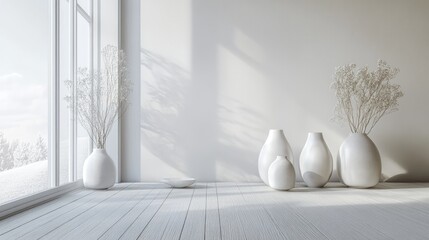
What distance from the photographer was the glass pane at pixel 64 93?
3616 mm

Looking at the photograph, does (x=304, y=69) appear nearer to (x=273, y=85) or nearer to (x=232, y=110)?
(x=273, y=85)

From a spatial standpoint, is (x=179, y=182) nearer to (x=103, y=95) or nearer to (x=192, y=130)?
(x=192, y=130)

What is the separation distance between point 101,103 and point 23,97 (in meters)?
1.33

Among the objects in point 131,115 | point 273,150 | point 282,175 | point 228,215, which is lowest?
point 228,215

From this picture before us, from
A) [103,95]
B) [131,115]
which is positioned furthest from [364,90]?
[103,95]

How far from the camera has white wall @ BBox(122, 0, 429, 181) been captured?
4.42 meters

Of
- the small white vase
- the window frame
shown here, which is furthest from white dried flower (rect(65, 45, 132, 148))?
the small white vase

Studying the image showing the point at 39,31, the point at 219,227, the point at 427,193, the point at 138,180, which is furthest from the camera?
the point at 138,180

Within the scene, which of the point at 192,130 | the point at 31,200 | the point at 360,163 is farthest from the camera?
the point at 192,130

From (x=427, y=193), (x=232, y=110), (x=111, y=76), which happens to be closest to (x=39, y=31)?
(x=111, y=76)

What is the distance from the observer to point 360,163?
3938 mm

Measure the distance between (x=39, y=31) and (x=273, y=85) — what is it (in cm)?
215

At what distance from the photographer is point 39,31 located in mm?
3158

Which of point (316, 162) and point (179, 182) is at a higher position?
point (316, 162)
